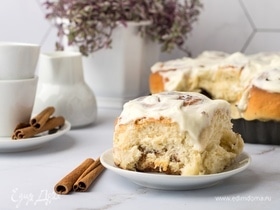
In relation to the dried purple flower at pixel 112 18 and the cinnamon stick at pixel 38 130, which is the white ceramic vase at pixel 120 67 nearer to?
the dried purple flower at pixel 112 18

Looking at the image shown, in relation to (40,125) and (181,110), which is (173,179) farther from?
(40,125)

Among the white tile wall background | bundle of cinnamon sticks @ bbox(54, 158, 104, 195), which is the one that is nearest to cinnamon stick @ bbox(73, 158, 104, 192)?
bundle of cinnamon sticks @ bbox(54, 158, 104, 195)

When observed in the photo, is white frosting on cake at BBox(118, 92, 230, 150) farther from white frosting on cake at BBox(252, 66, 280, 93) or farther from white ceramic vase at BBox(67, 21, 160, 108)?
white ceramic vase at BBox(67, 21, 160, 108)

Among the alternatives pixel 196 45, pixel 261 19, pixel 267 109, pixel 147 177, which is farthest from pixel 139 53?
pixel 147 177

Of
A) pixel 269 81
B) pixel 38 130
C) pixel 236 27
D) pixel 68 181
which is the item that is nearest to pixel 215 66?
pixel 269 81

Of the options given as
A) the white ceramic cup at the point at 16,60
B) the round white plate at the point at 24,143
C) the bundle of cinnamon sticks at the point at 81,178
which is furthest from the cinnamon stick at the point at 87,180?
the white ceramic cup at the point at 16,60

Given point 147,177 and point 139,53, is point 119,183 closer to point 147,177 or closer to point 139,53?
point 147,177
